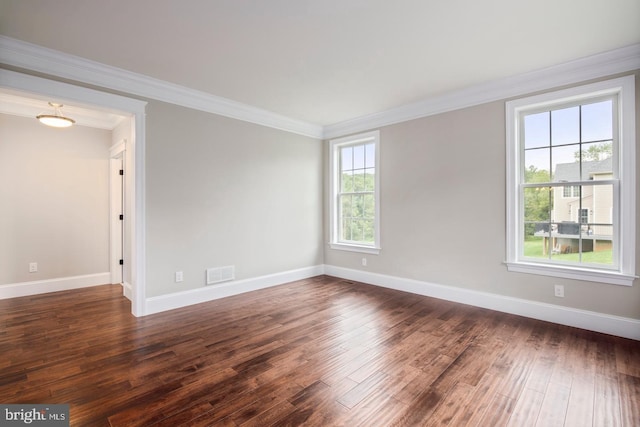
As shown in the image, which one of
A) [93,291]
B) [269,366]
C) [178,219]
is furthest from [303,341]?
[93,291]

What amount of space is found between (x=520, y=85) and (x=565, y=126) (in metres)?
0.66

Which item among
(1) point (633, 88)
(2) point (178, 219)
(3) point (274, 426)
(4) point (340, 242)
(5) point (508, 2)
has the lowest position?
(3) point (274, 426)

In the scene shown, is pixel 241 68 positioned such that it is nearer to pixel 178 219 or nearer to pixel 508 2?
pixel 178 219

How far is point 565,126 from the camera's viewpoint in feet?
10.7

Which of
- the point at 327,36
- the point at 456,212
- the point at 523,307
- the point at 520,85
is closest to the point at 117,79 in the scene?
the point at 327,36

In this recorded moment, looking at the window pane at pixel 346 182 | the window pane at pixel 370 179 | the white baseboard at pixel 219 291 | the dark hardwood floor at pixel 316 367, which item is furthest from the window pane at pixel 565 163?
the white baseboard at pixel 219 291

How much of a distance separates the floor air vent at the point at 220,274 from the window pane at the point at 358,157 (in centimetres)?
269

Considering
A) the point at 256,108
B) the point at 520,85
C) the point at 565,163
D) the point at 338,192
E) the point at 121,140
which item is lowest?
the point at 338,192

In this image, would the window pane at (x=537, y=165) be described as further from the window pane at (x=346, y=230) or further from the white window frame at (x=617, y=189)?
the window pane at (x=346, y=230)

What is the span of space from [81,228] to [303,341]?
431 centimetres

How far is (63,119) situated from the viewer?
3.89 meters

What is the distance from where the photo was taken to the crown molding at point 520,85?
287 centimetres

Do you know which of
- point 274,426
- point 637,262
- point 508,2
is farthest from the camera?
point 637,262

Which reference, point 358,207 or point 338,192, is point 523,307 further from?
point 338,192
